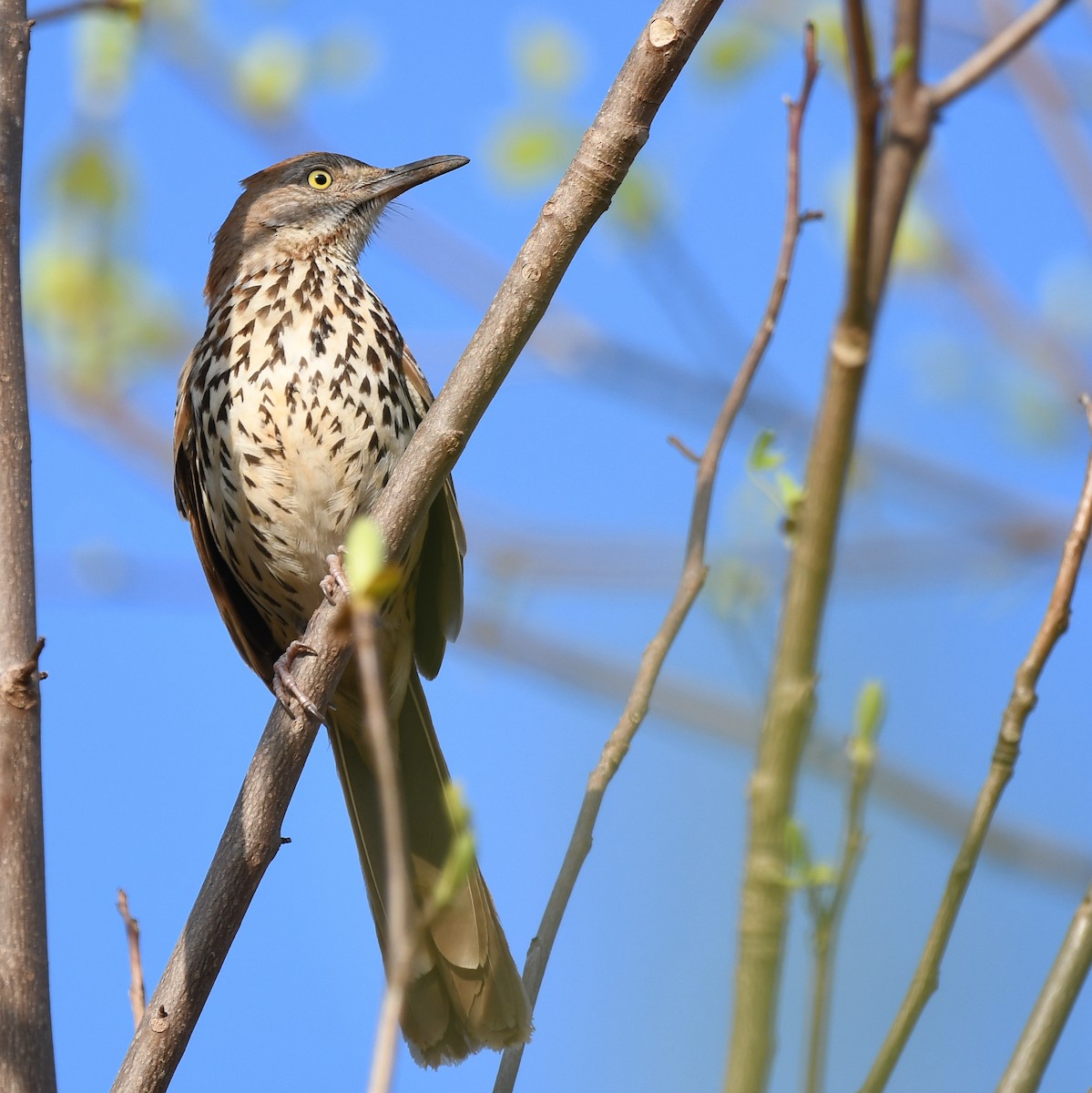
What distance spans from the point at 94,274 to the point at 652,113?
12.7 feet

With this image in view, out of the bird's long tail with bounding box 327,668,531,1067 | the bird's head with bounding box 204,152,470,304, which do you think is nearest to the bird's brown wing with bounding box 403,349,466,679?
the bird's long tail with bounding box 327,668,531,1067

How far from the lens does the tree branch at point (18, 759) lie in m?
2.12

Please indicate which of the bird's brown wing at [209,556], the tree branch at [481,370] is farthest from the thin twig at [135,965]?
the bird's brown wing at [209,556]

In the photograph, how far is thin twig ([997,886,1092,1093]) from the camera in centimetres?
171

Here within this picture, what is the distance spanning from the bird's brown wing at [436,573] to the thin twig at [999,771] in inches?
77.9

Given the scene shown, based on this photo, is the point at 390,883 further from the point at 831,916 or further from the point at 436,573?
the point at 436,573

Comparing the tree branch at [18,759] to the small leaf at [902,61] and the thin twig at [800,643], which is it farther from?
the small leaf at [902,61]

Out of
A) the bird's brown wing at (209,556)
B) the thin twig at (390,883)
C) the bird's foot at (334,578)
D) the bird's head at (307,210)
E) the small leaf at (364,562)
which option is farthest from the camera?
the bird's head at (307,210)

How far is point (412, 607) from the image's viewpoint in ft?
13.0

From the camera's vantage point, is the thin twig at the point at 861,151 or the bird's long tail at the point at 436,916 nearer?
the thin twig at the point at 861,151

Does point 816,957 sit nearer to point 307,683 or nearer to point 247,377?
point 307,683

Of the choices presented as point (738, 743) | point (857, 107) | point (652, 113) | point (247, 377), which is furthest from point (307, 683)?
point (738, 743)

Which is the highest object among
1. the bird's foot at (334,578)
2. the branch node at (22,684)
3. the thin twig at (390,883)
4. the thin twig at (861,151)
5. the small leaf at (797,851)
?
the thin twig at (861,151)

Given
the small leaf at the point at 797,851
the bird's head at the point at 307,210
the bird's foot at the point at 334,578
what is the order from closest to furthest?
the small leaf at the point at 797,851 < the bird's foot at the point at 334,578 < the bird's head at the point at 307,210
